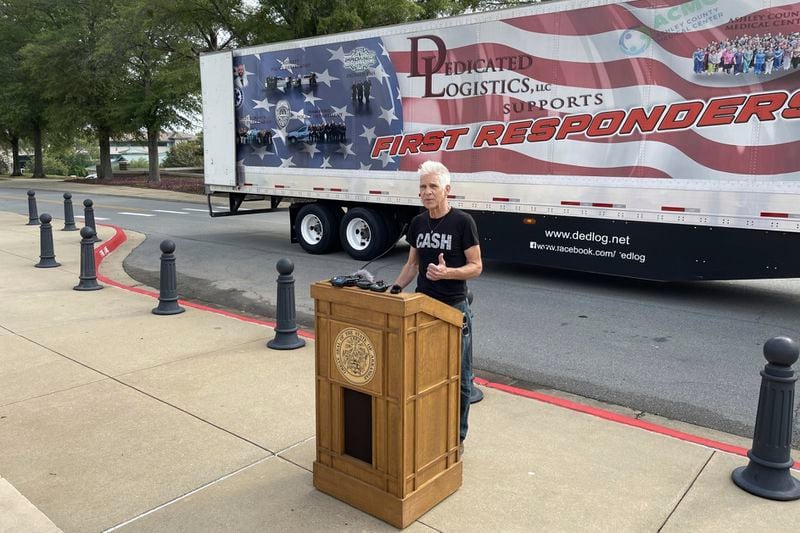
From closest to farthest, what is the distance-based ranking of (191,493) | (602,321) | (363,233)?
(191,493) → (602,321) → (363,233)

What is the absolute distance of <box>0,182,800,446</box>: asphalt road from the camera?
18.3 feet

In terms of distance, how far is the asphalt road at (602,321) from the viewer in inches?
220

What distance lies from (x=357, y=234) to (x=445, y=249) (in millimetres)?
8398

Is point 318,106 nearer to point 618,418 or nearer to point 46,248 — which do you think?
point 46,248

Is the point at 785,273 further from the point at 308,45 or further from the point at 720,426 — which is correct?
the point at 308,45

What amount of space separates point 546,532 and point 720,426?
7.27 feet

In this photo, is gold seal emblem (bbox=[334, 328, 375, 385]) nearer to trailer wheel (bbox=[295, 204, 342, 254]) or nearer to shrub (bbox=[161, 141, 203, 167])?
trailer wheel (bbox=[295, 204, 342, 254])

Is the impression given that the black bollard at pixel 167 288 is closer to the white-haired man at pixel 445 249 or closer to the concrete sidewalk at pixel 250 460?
the concrete sidewalk at pixel 250 460

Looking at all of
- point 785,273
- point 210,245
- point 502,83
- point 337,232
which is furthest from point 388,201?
point 785,273

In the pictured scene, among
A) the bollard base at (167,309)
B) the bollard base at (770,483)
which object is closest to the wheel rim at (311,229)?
the bollard base at (167,309)

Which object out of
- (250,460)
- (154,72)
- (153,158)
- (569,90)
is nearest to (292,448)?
(250,460)

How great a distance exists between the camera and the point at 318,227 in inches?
505

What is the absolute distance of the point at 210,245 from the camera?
46.0 ft

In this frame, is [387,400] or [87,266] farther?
[87,266]
